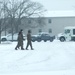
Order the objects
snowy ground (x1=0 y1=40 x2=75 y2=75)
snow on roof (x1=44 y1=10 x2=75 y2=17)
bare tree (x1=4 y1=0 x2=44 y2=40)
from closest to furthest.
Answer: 1. snowy ground (x1=0 y1=40 x2=75 y2=75)
2. bare tree (x1=4 y1=0 x2=44 y2=40)
3. snow on roof (x1=44 y1=10 x2=75 y2=17)

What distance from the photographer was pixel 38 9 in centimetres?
7538

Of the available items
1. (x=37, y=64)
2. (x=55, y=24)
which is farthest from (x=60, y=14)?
(x=37, y=64)

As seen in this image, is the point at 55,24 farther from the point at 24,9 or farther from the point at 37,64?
the point at 37,64

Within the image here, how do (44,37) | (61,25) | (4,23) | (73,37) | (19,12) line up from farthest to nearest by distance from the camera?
(61,25) → (19,12) → (44,37) → (73,37) → (4,23)

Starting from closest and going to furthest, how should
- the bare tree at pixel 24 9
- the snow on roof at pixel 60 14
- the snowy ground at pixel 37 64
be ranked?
the snowy ground at pixel 37 64
the bare tree at pixel 24 9
the snow on roof at pixel 60 14

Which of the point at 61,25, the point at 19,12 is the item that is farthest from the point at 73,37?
the point at 61,25

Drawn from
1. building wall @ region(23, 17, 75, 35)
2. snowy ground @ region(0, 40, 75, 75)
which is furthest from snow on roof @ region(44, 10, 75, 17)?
snowy ground @ region(0, 40, 75, 75)

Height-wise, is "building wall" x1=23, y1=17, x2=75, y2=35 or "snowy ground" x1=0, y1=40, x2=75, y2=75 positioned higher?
"building wall" x1=23, y1=17, x2=75, y2=35

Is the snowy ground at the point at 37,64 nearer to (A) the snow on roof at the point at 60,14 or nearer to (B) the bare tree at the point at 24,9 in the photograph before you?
(B) the bare tree at the point at 24,9

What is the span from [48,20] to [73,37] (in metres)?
39.0

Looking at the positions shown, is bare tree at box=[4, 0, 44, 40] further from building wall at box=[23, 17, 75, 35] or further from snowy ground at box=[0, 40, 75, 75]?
snowy ground at box=[0, 40, 75, 75]

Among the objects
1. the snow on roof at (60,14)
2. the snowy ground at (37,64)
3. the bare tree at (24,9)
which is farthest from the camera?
the snow on roof at (60,14)

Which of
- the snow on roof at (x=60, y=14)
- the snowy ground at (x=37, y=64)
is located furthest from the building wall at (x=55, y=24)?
the snowy ground at (x=37, y=64)

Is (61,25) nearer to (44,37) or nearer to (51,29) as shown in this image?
(51,29)
